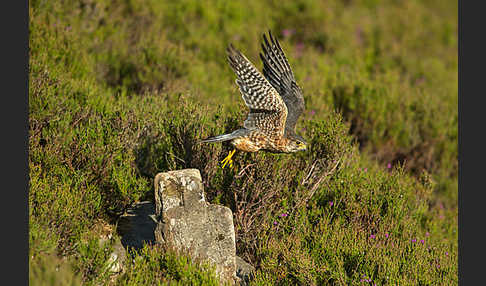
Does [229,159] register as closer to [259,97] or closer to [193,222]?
[259,97]

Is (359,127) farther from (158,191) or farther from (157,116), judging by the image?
(158,191)

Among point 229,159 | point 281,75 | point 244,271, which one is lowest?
point 244,271

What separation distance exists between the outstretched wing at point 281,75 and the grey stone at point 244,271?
1.82 m

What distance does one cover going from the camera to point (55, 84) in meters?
7.14

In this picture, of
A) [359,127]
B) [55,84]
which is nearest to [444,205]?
[359,127]

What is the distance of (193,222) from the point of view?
16.2 feet

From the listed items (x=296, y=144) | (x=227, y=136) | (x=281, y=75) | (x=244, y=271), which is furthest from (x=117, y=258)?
(x=281, y=75)

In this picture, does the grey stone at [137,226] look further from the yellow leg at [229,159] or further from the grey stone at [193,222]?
the yellow leg at [229,159]

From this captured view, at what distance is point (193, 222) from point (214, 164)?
1.28m

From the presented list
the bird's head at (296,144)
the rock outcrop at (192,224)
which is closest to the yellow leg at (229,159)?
the bird's head at (296,144)

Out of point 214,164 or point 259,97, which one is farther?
point 214,164

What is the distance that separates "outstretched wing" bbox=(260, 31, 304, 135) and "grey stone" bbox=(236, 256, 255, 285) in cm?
182

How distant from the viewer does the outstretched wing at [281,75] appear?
615cm

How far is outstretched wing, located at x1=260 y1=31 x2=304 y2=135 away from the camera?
615 cm
